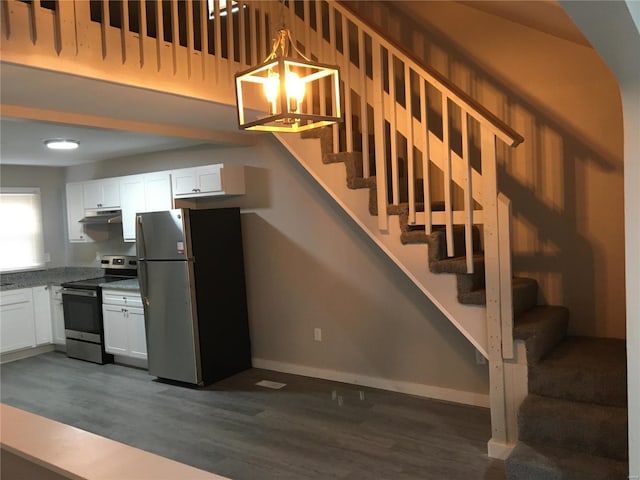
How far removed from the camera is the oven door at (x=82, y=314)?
5.81m

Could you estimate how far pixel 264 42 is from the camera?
12.8 feet

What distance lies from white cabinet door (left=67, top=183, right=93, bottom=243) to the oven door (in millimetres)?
726

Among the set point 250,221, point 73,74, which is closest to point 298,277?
point 250,221

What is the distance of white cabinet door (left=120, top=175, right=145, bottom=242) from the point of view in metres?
5.65

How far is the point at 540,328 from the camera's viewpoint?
3.19 m

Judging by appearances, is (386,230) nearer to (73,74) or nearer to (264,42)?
(264,42)

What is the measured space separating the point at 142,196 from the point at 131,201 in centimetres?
23

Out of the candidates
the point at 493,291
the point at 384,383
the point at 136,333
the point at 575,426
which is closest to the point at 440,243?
the point at 493,291

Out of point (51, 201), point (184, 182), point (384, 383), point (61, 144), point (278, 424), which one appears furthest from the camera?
point (51, 201)

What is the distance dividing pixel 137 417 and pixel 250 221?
2085 millimetres

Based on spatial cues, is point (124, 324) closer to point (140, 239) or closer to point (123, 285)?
point (123, 285)

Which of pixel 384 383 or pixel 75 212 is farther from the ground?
pixel 75 212

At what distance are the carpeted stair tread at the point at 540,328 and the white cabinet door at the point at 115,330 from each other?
4.00 m

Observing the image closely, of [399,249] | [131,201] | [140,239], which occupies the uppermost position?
[131,201]
